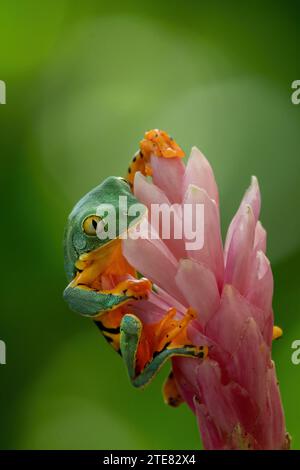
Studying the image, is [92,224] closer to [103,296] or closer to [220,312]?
[103,296]

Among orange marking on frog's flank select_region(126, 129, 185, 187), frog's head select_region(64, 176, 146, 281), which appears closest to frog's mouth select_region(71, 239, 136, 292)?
frog's head select_region(64, 176, 146, 281)

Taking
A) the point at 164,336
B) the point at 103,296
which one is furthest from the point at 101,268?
the point at 164,336

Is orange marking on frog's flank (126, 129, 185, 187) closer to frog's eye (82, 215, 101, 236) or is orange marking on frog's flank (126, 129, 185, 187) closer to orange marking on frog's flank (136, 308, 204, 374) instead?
frog's eye (82, 215, 101, 236)

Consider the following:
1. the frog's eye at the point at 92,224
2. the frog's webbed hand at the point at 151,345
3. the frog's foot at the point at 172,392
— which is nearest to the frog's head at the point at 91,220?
the frog's eye at the point at 92,224

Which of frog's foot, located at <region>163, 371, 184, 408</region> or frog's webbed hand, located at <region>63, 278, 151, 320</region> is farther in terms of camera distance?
frog's foot, located at <region>163, 371, 184, 408</region>

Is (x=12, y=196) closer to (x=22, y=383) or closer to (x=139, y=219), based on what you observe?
(x=22, y=383)
